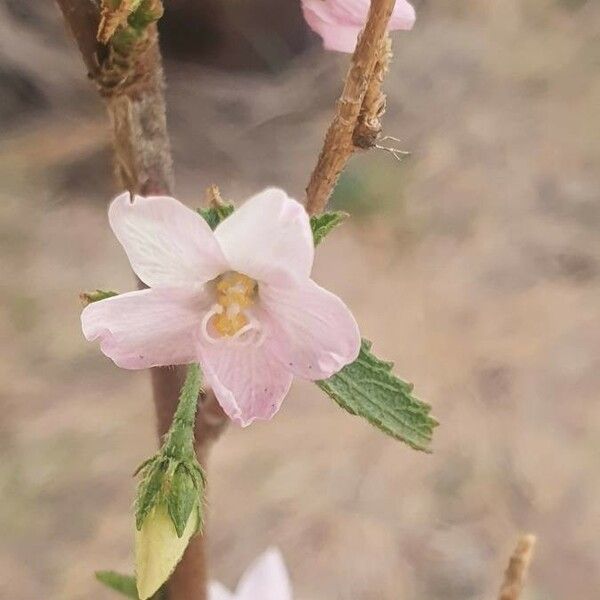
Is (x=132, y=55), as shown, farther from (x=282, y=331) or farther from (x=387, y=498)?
(x=387, y=498)

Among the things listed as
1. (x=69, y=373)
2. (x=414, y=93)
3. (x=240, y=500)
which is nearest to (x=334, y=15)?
(x=240, y=500)

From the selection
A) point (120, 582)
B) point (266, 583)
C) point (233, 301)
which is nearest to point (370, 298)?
point (266, 583)

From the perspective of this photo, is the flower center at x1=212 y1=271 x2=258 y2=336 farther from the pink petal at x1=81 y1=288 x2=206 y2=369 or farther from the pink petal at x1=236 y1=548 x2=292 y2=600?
the pink petal at x1=236 y1=548 x2=292 y2=600

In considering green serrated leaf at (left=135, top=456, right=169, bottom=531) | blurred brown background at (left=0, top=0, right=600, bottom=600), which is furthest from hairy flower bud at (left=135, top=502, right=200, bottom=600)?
blurred brown background at (left=0, top=0, right=600, bottom=600)

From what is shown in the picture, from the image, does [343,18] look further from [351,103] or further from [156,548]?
[156,548]

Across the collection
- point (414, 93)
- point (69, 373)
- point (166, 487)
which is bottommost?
point (69, 373)
